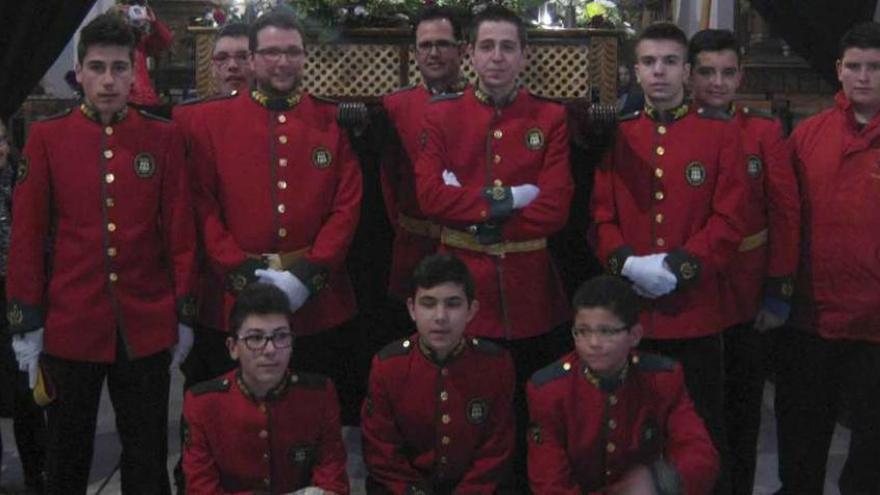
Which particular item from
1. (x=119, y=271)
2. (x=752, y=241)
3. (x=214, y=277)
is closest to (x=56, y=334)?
(x=119, y=271)

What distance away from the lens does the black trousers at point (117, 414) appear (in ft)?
10.8

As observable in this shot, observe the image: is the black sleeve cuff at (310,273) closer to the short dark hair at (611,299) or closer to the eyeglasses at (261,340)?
the eyeglasses at (261,340)

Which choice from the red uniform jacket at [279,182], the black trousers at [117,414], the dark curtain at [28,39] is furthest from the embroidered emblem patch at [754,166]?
the dark curtain at [28,39]

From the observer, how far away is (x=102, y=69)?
127 inches

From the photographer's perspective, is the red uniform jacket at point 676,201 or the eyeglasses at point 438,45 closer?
the red uniform jacket at point 676,201

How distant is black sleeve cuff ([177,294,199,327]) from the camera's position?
3281 millimetres

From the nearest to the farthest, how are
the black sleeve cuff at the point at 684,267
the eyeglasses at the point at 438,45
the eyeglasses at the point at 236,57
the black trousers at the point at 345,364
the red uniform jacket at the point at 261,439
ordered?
the red uniform jacket at the point at 261,439
the black sleeve cuff at the point at 684,267
the black trousers at the point at 345,364
the eyeglasses at the point at 438,45
the eyeglasses at the point at 236,57

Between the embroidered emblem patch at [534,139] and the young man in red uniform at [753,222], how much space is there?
1.66ft

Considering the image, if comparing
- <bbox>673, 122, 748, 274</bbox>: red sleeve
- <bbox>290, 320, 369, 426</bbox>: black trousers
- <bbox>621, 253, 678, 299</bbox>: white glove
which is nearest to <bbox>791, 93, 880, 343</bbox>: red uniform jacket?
<bbox>673, 122, 748, 274</bbox>: red sleeve

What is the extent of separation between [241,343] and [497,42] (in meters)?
1.05

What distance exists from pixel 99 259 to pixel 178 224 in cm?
22

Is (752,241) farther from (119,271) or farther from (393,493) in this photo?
(119,271)

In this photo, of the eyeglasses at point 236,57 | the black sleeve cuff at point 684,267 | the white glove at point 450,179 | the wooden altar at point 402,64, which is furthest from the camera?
the wooden altar at point 402,64

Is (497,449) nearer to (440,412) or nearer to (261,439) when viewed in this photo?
(440,412)
